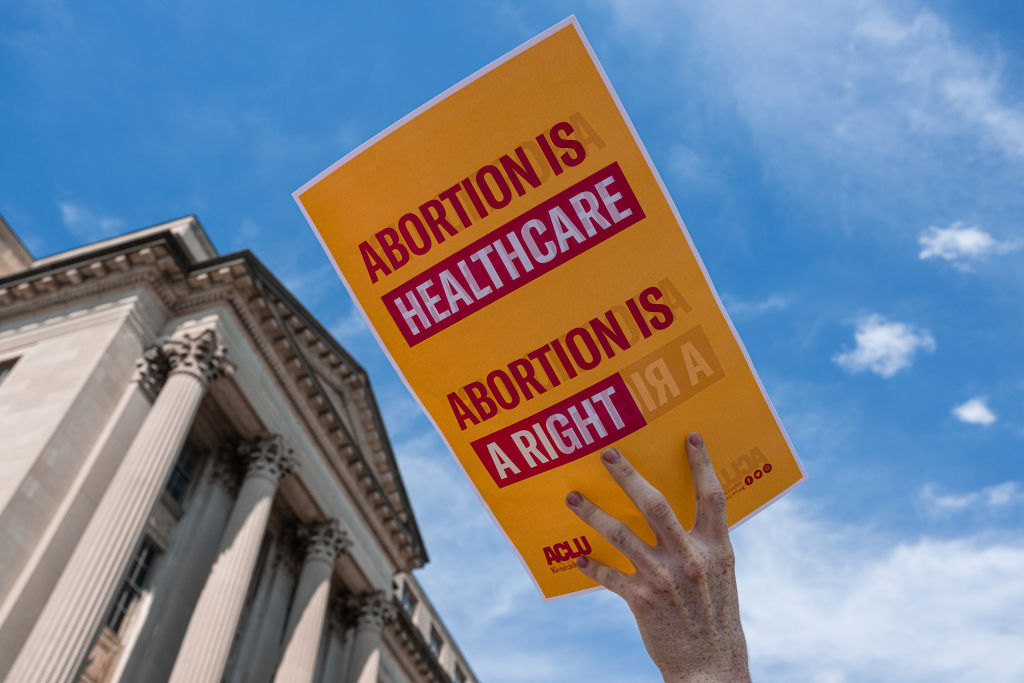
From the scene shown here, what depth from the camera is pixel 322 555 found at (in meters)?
24.2

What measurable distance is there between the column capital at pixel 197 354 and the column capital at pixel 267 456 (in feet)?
10.5

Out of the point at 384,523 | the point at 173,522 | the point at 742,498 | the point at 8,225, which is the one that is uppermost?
the point at 8,225

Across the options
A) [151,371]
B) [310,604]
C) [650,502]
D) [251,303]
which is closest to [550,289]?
[650,502]

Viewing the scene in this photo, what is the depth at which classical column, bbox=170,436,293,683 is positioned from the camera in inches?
644

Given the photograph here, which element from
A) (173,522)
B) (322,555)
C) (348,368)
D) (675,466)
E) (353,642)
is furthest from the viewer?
(348,368)

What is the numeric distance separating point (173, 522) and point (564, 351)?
2091 centimetres

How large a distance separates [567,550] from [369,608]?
92.0 ft

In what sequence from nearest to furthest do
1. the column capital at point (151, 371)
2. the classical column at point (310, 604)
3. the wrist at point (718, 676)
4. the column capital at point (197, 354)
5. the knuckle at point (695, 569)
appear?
the wrist at point (718, 676), the knuckle at point (695, 569), the column capital at point (151, 371), the column capital at point (197, 354), the classical column at point (310, 604)

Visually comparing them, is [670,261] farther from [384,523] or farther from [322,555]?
[384,523]

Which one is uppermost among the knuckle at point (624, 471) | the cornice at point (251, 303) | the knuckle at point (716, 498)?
the cornice at point (251, 303)

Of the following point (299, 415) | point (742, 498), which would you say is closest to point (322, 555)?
point (299, 415)

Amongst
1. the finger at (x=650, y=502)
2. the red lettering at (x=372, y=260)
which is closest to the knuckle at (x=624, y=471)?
the finger at (x=650, y=502)

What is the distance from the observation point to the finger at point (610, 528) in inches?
90.6

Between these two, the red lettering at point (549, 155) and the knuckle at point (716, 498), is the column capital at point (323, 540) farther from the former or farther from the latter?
the red lettering at point (549, 155)
